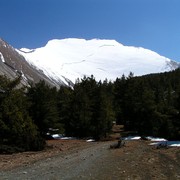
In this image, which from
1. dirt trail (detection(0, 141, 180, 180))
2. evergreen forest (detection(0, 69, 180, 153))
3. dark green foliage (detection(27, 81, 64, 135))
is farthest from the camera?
dark green foliage (detection(27, 81, 64, 135))

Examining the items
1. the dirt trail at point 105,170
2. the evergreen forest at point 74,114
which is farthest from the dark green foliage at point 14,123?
the dirt trail at point 105,170

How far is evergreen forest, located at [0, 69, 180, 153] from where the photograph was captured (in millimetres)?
37062

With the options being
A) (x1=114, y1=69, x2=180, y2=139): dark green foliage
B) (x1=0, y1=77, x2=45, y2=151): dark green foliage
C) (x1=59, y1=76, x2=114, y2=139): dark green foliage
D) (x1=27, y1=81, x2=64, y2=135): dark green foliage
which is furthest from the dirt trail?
(x1=59, y1=76, x2=114, y2=139): dark green foliage

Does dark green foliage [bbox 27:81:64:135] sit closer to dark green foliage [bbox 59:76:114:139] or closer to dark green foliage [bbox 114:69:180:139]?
dark green foliage [bbox 59:76:114:139]

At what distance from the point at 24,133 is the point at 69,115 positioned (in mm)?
30474

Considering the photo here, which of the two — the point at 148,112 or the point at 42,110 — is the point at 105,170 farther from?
the point at 148,112

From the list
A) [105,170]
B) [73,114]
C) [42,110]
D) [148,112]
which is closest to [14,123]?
[105,170]

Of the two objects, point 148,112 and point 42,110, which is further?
point 148,112

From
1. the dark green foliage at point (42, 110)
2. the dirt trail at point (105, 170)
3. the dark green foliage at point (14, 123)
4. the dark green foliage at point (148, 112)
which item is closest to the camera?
the dirt trail at point (105, 170)

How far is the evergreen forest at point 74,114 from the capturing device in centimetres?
3706

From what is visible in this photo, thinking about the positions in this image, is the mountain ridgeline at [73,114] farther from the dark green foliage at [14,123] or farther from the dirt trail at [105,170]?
the dirt trail at [105,170]

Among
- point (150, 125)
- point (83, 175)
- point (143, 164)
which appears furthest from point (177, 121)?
point (83, 175)

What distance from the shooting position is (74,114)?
219ft

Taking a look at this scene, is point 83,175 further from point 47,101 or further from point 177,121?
point 47,101
